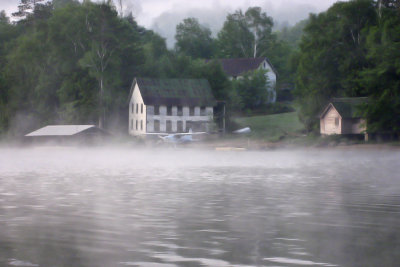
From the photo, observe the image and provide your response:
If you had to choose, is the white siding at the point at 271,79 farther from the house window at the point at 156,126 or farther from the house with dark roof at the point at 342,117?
the house with dark roof at the point at 342,117

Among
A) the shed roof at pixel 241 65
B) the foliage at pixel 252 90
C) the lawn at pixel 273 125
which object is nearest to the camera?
the lawn at pixel 273 125

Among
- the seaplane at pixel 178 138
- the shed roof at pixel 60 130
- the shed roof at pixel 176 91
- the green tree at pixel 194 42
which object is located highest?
the green tree at pixel 194 42

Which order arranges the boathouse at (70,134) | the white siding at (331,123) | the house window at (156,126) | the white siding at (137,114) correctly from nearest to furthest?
the white siding at (331,123) → the boathouse at (70,134) → the white siding at (137,114) → the house window at (156,126)

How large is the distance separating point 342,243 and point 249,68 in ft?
356

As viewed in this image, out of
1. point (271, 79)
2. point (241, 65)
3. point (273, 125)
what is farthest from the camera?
point (241, 65)

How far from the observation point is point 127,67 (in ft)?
314

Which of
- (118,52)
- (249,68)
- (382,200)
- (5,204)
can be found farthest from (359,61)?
(5,204)

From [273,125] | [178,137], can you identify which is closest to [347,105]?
[273,125]

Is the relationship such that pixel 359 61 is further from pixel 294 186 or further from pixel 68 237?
pixel 68 237

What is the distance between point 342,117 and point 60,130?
1477 inches

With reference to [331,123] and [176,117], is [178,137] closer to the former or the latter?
[176,117]

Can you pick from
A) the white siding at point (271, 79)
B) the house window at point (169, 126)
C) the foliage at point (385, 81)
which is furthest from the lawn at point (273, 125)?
the foliage at point (385, 81)

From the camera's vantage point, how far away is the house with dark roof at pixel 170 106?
92.3 meters

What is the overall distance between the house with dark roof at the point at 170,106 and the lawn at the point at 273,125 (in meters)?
5.76
